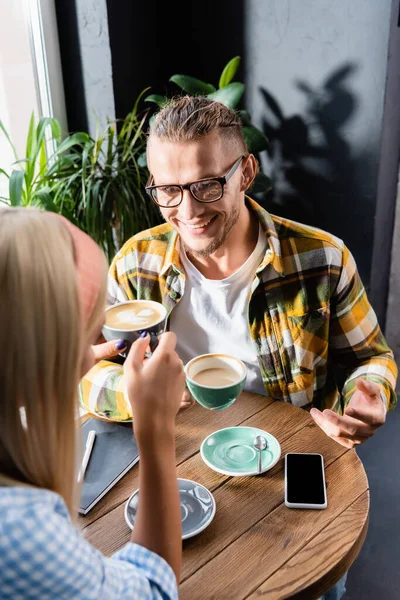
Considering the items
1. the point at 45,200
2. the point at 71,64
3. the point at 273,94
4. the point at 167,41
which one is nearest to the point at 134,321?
the point at 45,200

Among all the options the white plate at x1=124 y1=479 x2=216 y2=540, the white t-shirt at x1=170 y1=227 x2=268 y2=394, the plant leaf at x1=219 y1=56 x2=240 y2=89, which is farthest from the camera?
the plant leaf at x1=219 y1=56 x2=240 y2=89

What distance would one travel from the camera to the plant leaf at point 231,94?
2275 mm

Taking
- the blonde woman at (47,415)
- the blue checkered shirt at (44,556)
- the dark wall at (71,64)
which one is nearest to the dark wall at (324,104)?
the dark wall at (71,64)

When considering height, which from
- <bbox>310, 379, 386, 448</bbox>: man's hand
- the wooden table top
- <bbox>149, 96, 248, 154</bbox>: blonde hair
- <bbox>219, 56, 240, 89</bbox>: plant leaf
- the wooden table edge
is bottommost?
the wooden table edge

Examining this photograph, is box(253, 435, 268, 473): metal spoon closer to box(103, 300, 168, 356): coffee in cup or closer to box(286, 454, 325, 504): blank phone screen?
box(286, 454, 325, 504): blank phone screen

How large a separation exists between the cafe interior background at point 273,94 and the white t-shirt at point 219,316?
774mm

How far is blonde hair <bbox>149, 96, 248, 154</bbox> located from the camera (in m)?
1.51

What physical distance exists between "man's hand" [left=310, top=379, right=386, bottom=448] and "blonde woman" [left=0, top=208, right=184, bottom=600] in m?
0.53

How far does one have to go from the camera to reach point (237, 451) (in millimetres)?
1258

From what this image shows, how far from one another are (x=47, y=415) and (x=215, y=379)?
587mm

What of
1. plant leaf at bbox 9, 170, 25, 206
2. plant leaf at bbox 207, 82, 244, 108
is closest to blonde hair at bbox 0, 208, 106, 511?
plant leaf at bbox 9, 170, 25, 206

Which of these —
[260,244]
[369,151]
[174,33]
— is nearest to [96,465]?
[260,244]

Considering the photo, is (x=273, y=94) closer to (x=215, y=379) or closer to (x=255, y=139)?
(x=255, y=139)

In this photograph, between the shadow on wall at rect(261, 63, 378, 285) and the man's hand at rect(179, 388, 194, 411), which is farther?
the shadow on wall at rect(261, 63, 378, 285)
